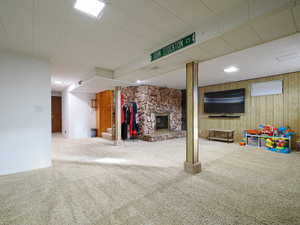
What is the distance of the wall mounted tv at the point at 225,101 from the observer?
5.66 metres

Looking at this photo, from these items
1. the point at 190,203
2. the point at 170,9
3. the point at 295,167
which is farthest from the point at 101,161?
the point at 295,167

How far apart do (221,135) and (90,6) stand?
6516 mm

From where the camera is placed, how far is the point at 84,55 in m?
3.13

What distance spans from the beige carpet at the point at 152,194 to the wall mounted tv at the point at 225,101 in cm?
275

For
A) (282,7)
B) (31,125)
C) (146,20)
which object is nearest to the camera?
(282,7)

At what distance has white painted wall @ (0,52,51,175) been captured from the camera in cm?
283

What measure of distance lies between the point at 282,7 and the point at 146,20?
1478mm

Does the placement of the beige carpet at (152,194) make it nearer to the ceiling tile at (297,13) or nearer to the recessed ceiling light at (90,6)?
the ceiling tile at (297,13)

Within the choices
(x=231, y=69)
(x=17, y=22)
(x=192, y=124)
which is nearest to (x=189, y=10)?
(x=192, y=124)

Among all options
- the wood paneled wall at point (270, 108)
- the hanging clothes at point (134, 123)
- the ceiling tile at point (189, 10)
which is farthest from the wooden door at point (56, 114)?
the ceiling tile at point (189, 10)

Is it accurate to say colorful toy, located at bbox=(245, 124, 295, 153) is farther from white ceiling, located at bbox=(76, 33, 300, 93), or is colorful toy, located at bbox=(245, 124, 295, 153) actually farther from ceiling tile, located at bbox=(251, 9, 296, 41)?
ceiling tile, located at bbox=(251, 9, 296, 41)

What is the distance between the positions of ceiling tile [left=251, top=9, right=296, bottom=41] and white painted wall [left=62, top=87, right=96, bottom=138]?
22.3 feet

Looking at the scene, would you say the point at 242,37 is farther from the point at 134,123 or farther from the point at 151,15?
the point at 134,123

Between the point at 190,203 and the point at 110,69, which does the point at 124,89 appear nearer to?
the point at 110,69
